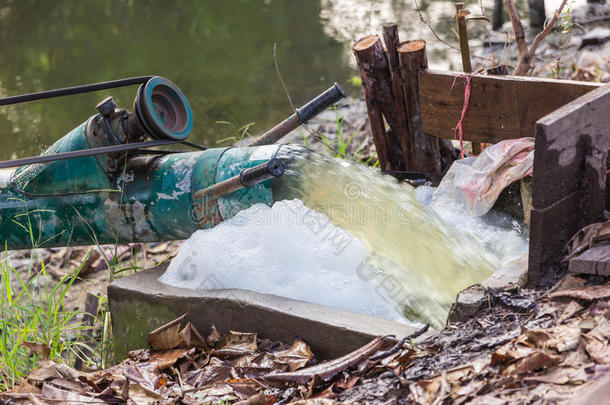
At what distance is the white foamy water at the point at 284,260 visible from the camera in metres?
3.30

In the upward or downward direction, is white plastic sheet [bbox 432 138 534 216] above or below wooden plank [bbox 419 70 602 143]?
below

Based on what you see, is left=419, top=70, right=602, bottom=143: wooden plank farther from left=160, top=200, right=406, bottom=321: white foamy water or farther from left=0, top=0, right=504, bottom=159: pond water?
left=0, top=0, right=504, bottom=159: pond water

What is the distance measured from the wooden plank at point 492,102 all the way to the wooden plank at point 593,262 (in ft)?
4.10

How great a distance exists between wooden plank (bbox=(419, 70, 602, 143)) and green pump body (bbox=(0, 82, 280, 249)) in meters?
1.22

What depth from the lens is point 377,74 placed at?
4.60 m

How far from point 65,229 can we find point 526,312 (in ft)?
8.37

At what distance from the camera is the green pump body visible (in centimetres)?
375

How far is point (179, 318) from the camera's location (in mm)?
3334

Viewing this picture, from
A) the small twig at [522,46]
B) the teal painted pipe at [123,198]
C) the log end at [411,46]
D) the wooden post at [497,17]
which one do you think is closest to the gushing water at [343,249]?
the teal painted pipe at [123,198]

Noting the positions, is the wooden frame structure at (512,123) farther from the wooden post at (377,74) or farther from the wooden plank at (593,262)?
the wooden plank at (593,262)

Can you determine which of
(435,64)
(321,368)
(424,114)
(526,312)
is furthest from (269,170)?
(435,64)

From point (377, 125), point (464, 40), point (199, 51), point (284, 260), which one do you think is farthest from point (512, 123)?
point (199, 51)

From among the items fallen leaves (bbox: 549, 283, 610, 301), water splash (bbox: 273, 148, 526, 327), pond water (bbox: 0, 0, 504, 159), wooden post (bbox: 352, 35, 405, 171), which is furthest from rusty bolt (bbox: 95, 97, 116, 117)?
pond water (bbox: 0, 0, 504, 159)

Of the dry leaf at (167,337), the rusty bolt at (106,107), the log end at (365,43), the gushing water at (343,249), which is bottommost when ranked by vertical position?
the dry leaf at (167,337)
